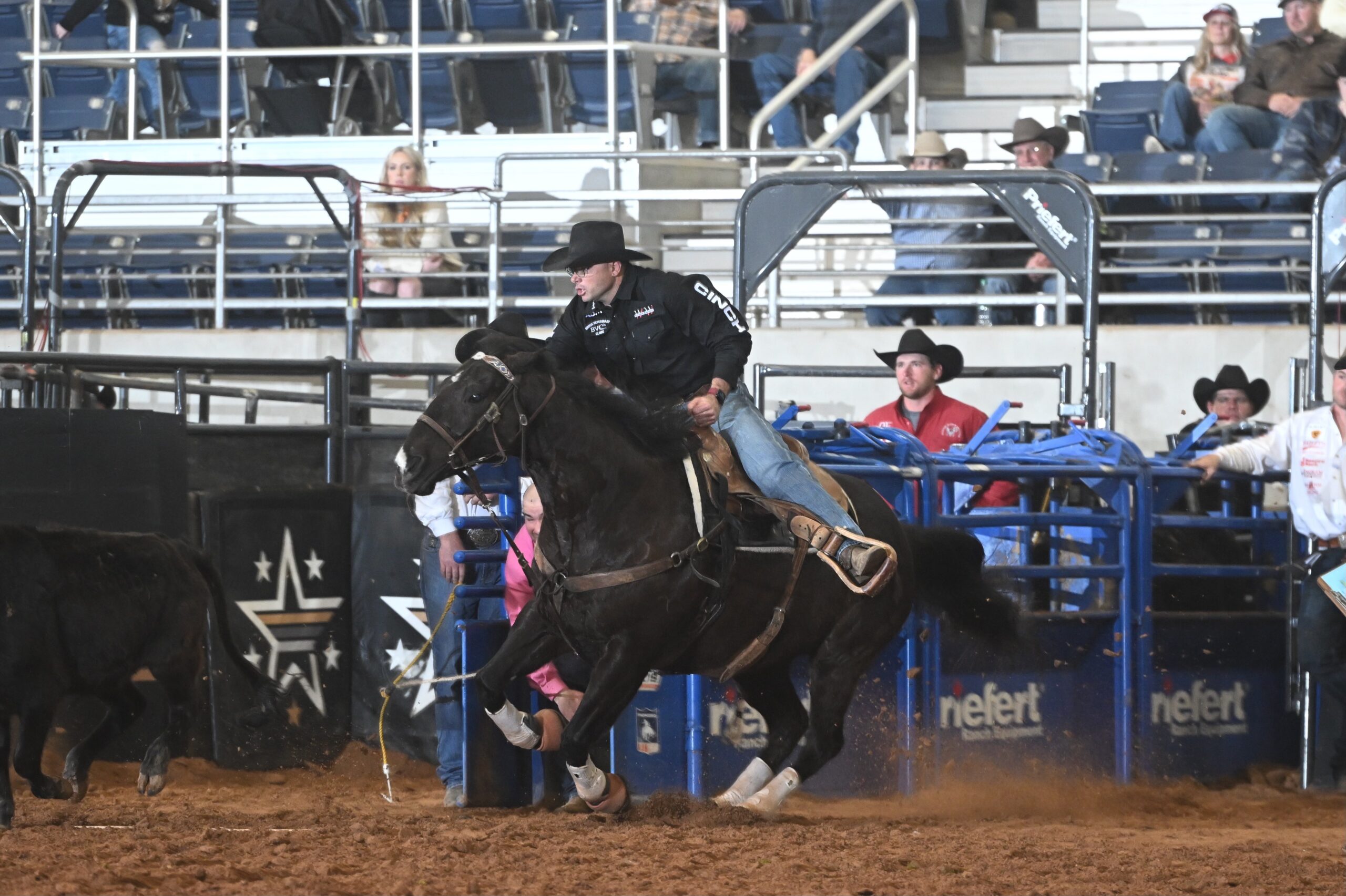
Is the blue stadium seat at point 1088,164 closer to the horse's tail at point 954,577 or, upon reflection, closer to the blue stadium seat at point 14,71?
the horse's tail at point 954,577

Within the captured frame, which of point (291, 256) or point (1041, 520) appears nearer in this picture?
point (1041, 520)

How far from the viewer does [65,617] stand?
6.07 metres

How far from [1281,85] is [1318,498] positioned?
618cm

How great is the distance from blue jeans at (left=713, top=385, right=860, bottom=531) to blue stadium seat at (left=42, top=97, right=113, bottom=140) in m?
10.4

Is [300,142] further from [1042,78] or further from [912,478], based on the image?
[912,478]

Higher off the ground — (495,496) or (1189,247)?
(1189,247)

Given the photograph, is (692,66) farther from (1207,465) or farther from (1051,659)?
(1051,659)

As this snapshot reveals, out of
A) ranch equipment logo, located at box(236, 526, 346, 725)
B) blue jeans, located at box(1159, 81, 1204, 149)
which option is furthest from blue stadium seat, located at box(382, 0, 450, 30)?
ranch equipment logo, located at box(236, 526, 346, 725)

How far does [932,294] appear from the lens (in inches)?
474

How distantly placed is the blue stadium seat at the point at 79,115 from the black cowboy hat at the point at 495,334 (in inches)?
394

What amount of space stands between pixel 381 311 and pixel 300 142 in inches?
94.8

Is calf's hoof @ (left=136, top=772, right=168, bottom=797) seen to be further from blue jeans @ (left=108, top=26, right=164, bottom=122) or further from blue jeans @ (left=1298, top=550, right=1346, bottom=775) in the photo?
blue jeans @ (left=108, top=26, right=164, bottom=122)

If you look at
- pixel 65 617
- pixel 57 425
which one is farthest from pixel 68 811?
pixel 57 425

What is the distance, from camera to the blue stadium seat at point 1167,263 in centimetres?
1196
